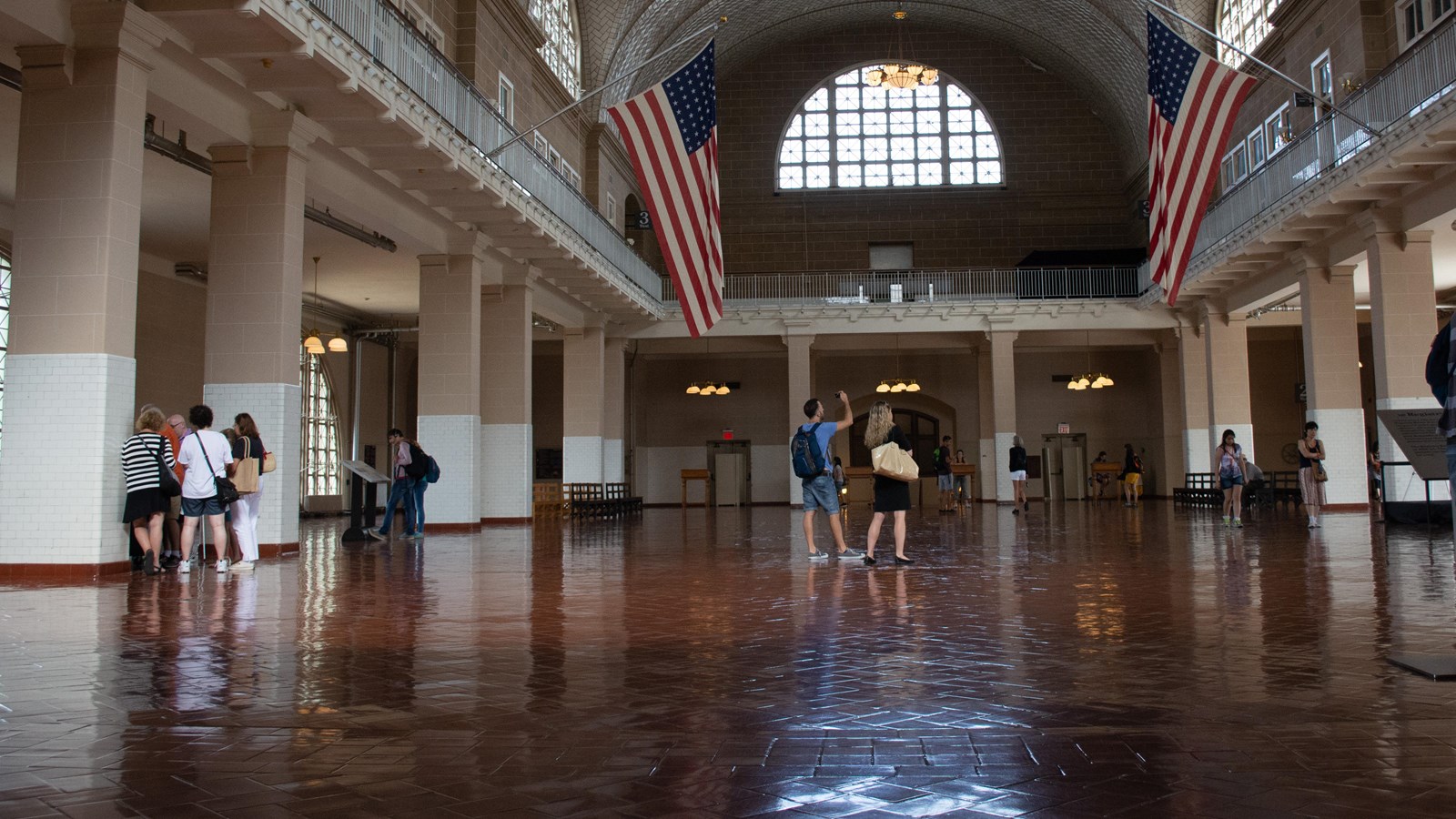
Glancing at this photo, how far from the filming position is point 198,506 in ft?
31.0

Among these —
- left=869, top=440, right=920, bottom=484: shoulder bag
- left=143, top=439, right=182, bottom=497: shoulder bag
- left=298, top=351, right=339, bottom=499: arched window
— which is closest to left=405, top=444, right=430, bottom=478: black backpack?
left=143, top=439, right=182, bottom=497: shoulder bag

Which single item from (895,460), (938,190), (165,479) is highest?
(938,190)

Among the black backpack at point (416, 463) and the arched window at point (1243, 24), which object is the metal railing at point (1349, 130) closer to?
the arched window at point (1243, 24)

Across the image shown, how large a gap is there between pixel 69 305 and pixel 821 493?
669 cm

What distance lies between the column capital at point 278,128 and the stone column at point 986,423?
20650 millimetres

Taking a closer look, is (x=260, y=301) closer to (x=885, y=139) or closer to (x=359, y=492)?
(x=359, y=492)

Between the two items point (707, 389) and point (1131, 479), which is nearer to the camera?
point (1131, 479)

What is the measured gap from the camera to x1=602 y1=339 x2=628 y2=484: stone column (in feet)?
91.2

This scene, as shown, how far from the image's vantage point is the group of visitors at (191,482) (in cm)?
909

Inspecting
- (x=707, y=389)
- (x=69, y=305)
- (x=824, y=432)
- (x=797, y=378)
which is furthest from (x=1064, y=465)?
(x=69, y=305)

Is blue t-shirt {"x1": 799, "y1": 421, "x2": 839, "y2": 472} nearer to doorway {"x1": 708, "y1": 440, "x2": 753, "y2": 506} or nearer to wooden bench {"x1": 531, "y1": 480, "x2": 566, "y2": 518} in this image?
wooden bench {"x1": 531, "y1": 480, "x2": 566, "y2": 518}

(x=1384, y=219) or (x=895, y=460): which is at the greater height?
(x=1384, y=219)

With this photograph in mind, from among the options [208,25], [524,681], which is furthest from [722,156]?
[524,681]

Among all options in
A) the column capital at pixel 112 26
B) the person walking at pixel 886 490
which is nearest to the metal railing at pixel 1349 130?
the person walking at pixel 886 490
